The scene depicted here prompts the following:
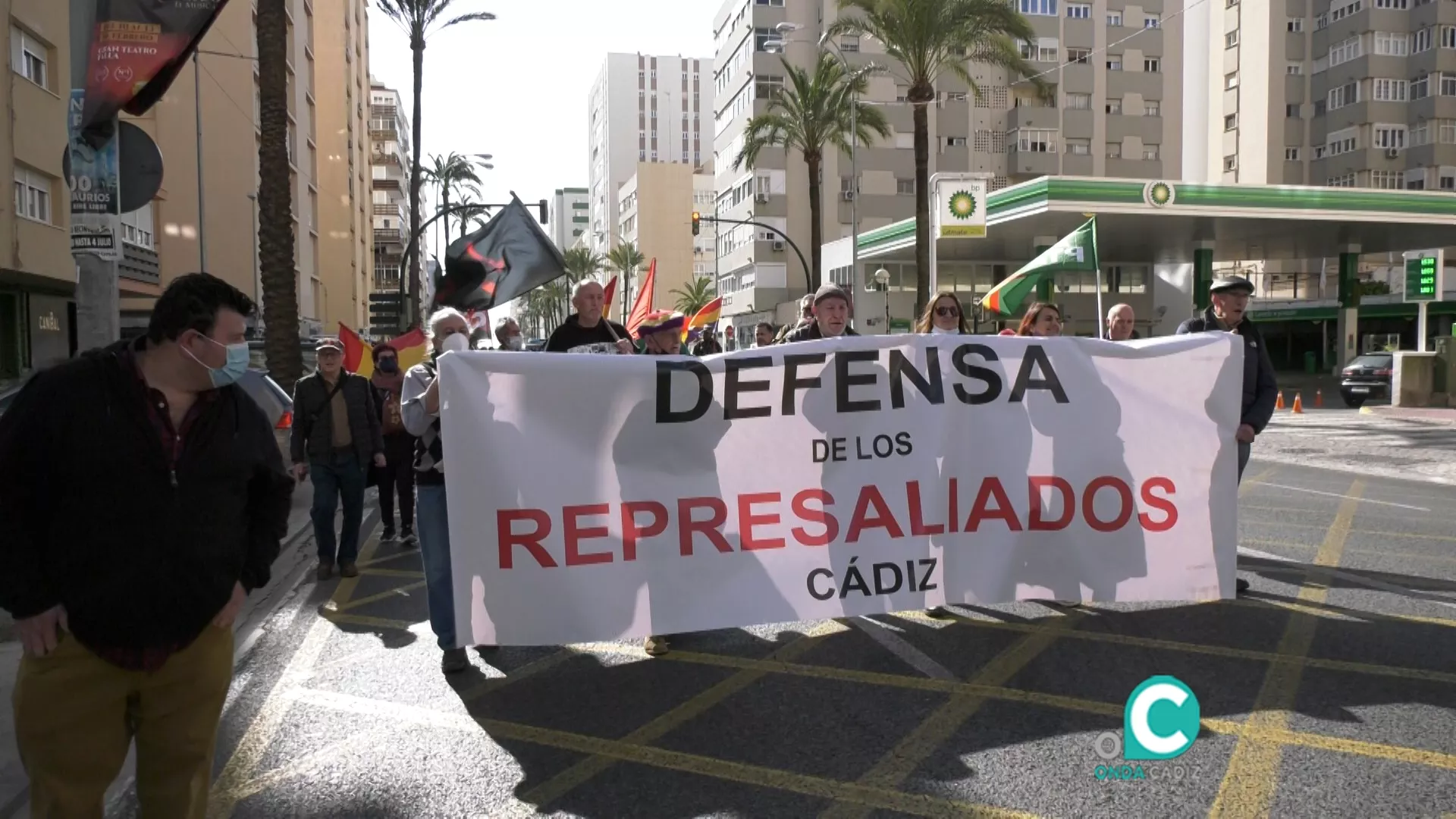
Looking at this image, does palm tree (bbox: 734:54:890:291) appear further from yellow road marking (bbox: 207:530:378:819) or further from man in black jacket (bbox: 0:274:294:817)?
man in black jacket (bbox: 0:274:294:817)

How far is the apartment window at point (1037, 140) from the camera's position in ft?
204

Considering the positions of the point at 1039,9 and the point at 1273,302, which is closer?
the point at 1273,302

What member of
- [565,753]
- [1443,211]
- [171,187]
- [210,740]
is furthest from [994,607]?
[1443,211]

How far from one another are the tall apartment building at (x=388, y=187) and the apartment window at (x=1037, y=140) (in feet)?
167

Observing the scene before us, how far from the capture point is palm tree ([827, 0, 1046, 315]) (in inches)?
1064

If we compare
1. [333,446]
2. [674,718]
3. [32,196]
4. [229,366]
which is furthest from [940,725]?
[32,196]

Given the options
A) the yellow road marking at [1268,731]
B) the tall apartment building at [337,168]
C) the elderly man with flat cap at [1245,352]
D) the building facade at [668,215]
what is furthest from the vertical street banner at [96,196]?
the building facade at [668,215]

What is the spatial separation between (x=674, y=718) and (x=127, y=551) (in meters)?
2.39

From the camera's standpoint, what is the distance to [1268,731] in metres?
4.11

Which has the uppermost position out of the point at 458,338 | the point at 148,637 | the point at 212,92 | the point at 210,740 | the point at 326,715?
the point at 212,92

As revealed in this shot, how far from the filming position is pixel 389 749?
420 cm

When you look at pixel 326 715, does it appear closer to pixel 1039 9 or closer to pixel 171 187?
pixel 171 187

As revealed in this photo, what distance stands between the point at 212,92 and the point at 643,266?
75742mm

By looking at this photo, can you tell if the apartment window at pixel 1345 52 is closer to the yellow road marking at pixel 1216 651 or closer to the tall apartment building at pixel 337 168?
the tall apartment building at pixel 337 168
